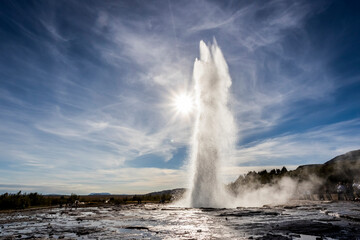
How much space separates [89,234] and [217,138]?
87.8 ft

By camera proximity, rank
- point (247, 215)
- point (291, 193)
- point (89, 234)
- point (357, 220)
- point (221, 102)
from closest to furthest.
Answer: point (89, 234), point (357, 220), point (247, 215), point (221, 102), point (291, 193)

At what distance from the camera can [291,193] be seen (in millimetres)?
63500

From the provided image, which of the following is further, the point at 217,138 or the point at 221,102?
the point at 221,102

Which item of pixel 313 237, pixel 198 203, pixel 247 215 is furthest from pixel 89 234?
pixel 198 203

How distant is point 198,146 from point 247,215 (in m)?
16.4

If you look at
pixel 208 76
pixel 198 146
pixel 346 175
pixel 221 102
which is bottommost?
pixel 346 175

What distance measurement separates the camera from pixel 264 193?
58844 mm

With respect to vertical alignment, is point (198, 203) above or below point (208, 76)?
below

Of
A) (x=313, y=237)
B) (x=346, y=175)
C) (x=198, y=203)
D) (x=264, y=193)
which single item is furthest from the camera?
(x=346, y=175)

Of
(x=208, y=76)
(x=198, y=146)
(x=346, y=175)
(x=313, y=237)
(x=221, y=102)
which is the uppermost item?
(x=208, y=76)

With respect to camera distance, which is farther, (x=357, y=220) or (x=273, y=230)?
(x=357, y=220)

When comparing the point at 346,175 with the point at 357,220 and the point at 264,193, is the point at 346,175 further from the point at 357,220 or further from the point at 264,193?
the point at 357,220

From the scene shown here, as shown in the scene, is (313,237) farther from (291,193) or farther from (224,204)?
(291,193)

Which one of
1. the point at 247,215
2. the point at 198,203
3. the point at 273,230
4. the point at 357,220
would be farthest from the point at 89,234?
the point at 198,203
